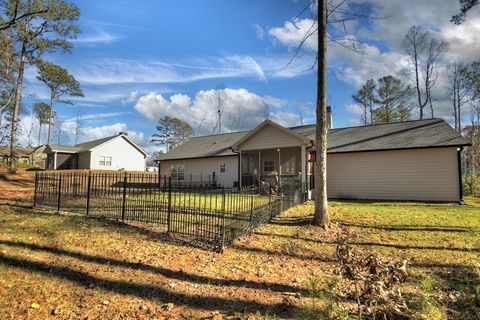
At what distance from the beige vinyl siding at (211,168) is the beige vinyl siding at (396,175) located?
7.62 meters

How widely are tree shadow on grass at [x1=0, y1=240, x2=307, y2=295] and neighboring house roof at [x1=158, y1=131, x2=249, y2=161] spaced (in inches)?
662

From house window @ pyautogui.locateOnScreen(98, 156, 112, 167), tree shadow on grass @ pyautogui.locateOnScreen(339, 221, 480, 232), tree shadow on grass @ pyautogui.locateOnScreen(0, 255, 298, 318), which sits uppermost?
house window @ pyautogui.locateOnScreen(98, 156, 112, 167)

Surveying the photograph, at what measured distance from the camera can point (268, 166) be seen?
22516 mm

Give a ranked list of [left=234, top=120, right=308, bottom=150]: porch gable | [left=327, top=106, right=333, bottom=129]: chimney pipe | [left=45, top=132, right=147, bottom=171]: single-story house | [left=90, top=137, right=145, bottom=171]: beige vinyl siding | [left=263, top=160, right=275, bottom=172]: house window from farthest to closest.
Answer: [left=45, top=132, right=147, bottom=171]: single-story house
[left=90, top=137, right=145, bottom=171]: beige vinyl siding
[left=327, top=106, right=333, bottom=129]: chimney pipe
[left=263, top=160, right=275, bottom=172]: house window
[left=234, top=120, right=308, bottom=150]: porch gable

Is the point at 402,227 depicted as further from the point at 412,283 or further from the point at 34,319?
the point at 34,319

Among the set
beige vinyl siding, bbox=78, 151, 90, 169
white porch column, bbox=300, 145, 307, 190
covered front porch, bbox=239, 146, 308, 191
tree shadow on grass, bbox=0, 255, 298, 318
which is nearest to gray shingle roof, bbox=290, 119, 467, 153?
white porch column, bbox=300, 145, 307, 190

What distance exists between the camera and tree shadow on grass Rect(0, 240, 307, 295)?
15.6ft

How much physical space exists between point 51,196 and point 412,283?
12.1 meters

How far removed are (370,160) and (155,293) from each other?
49.6 feet

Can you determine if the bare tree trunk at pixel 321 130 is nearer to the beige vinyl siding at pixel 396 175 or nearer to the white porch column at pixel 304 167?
the white porch column at pixel 304 167

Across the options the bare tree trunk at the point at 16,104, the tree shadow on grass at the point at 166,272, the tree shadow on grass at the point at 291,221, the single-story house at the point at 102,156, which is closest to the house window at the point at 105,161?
the single-story house at the point at 102,156

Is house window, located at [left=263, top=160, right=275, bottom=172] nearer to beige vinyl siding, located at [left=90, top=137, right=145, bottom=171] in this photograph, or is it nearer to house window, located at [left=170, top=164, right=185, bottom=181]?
house window, located at [left=170, top=164, right=185, bottom=181]

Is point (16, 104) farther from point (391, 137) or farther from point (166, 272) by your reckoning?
point (391, 137)

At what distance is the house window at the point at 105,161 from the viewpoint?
38.7m
